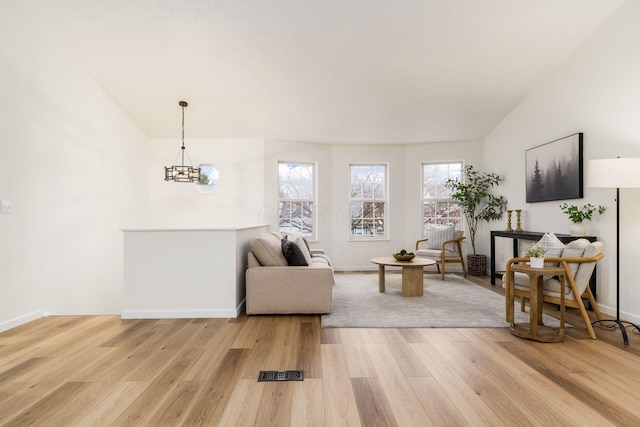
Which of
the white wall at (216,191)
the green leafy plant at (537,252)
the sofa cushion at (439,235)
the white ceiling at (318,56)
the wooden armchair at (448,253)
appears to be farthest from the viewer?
the white wall at (216,191)

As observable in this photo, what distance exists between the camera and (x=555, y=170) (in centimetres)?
464

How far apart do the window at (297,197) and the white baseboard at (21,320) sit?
12.2 feet

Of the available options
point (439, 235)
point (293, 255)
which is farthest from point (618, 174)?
point (439, 235)

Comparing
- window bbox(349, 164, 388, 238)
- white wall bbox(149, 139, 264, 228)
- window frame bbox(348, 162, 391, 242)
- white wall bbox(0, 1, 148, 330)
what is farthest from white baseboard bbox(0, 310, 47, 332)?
window bbox(349, 164, 388, 238)

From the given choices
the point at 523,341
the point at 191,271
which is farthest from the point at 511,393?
the point at 191,271

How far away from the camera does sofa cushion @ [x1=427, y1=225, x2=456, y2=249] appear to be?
20.1 feet

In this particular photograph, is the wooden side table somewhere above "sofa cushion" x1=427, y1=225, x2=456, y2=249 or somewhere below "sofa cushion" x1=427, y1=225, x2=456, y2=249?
below

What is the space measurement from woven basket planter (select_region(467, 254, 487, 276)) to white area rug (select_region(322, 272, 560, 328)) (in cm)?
73

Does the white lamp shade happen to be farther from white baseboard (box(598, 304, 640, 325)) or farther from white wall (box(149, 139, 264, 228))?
white wall (box(149, 139, 264, 228))

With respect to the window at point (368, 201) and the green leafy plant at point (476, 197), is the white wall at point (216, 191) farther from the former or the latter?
the green leafy plant at point (476, 197)

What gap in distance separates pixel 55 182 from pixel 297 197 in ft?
12.1

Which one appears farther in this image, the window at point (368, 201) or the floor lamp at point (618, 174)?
the window at point (368, 201)

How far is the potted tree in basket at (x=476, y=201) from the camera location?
615cm

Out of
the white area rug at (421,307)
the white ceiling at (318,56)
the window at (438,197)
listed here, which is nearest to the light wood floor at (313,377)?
the white area rug at (421,307)
